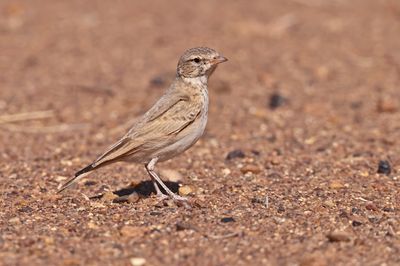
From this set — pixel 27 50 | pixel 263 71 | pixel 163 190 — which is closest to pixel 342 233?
pixel 163 190

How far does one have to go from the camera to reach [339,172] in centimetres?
773

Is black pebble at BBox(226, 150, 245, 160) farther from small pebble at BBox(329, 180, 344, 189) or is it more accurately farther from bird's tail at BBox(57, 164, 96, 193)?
bird's tail at BBox(57, 164, 96, 193)

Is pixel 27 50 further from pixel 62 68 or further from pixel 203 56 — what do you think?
pixel 203 56

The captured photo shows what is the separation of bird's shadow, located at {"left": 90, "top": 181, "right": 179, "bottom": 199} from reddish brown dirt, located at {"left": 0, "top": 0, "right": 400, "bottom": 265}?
2.0 inches

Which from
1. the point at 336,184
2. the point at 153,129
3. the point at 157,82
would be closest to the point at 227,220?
the point at 153,129

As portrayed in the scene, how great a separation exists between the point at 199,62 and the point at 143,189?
135cm

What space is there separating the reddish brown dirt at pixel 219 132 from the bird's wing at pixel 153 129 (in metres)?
0.47

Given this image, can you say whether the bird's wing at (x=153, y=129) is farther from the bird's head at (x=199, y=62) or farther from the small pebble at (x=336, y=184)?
the small pebble at (x=336, y=184)

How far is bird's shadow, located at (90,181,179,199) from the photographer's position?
7.05 m

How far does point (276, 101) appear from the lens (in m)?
10.9

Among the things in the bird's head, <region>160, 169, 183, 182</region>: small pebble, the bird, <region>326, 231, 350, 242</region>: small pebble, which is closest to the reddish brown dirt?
<region>326, 231, 350, 242</region>: small pebble

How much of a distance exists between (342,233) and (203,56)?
92.9 inches

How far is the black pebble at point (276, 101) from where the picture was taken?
10.8 meters

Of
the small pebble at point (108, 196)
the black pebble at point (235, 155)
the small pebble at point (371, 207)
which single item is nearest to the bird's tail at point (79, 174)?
the small pebble at point (108, 196)
